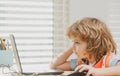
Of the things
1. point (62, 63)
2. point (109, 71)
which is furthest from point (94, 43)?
point (62, 63)

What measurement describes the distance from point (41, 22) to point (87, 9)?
0.44 metres

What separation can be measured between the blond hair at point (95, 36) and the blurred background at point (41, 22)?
3.46 ft

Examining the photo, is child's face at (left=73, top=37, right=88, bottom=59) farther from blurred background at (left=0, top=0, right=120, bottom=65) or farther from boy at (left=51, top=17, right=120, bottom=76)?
blurred background at (left=0, top=0, right=120, bottom=65)

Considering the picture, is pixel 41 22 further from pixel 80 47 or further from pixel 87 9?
pixel 80 47

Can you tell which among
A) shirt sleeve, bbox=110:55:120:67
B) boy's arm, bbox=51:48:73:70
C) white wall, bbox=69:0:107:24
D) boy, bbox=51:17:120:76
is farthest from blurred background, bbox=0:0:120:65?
shirt sleeve, bbox=110:55:120:67

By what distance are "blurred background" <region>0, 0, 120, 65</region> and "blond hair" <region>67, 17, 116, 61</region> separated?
1056 mm

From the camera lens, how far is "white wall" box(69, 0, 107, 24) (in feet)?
7.77

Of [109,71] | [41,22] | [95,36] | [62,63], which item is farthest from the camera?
[41,22]

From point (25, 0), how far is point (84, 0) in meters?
0.53

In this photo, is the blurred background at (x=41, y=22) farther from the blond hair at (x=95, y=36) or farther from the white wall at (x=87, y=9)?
the blond hair at (x=95, y=36)

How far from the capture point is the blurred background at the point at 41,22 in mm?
2307

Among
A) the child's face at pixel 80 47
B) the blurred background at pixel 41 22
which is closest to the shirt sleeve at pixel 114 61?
the child's face at pixel 80 47

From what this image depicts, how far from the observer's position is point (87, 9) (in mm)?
2402

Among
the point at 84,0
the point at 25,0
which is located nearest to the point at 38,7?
the point at 25,0
